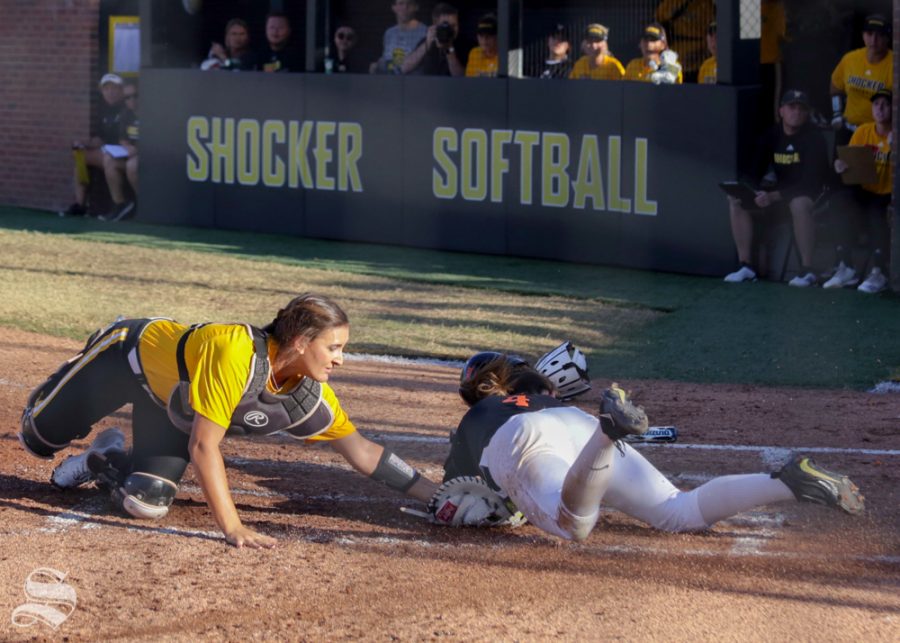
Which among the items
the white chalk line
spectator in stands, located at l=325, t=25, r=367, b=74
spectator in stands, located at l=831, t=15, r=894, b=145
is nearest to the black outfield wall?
spectator in stands, located at l=325, t=25, r=367, b=74

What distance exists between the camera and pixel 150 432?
18.2 ft

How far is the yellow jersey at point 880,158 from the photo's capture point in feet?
37.8

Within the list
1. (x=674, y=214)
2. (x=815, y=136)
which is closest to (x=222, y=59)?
(x=674, y=214)

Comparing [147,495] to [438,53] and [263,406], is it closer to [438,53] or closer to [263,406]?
[263,406]

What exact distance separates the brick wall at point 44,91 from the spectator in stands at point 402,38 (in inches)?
184

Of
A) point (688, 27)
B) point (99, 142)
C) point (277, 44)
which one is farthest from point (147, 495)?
point (99, 142)

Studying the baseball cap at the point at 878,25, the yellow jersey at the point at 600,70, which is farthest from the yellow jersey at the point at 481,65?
the baseball cap at the point at 878,25

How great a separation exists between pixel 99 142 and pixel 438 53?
543cm

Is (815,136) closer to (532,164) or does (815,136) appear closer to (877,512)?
(532,164)

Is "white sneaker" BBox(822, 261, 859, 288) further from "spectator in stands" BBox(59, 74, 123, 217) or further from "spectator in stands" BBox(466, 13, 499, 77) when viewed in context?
"spectator in stands" BBox(59, 74, 123, 217)

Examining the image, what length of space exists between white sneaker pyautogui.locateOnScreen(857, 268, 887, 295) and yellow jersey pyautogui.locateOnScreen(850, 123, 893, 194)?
739 mm

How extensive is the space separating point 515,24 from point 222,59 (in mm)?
4367

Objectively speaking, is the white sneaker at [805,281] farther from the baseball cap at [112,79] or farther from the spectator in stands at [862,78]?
the baseball cap at [112,79]
